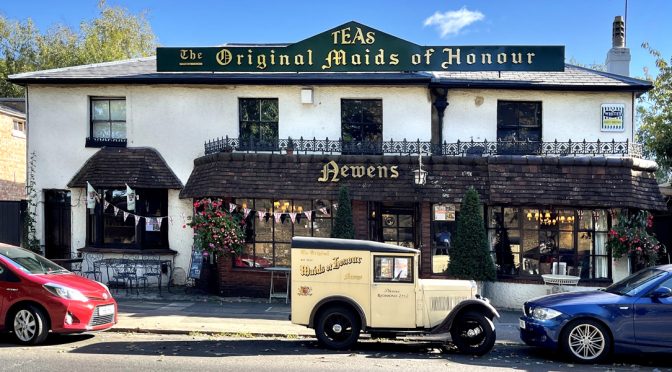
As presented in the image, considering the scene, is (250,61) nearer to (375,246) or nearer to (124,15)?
(375,246)

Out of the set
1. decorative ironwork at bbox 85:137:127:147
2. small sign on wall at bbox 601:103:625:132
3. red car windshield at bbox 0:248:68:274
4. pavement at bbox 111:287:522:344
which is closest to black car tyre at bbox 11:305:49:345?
red car windshield at bbox 0:248:68:274

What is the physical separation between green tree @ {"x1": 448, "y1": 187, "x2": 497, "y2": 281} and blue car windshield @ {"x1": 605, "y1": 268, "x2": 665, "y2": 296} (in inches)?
172

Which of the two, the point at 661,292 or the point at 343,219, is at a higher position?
the point at 343,219

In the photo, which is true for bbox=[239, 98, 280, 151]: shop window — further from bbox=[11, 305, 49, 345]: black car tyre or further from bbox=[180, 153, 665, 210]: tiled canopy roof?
bbox=[11, 305, 49, 345]: black car tyre

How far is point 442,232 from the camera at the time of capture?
14.5 metres

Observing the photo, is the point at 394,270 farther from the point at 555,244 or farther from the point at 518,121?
the point at 518,121

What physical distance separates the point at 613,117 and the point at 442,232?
554 cm

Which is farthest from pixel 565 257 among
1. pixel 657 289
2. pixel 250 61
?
pixel 250 61

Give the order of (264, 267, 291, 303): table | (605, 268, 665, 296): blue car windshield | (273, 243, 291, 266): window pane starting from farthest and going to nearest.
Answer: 1. (273, 243, 291, 266): window pane
2. (264, 267, 291, 303): table
3. (605, 268, 665, 296): blue car windshield

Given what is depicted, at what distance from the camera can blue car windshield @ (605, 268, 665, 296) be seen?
8.74 metres

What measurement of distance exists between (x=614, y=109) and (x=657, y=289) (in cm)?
798

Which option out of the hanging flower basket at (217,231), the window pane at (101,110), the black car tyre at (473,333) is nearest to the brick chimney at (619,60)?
the black car tyre at (473,333)

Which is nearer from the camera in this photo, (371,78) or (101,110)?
(371,78)

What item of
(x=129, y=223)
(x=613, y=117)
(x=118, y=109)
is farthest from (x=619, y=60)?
(x=129, y=223)
